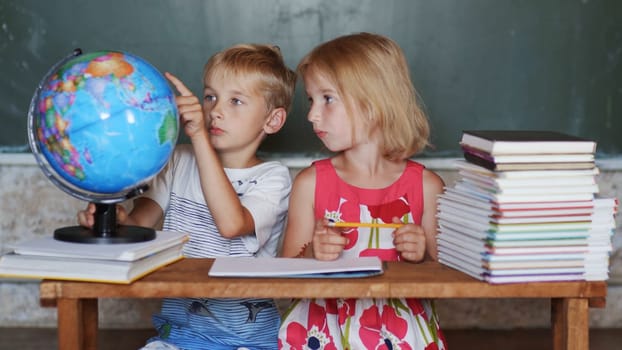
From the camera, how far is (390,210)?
2.77 meters

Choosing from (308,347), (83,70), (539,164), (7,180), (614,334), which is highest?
(83,70)

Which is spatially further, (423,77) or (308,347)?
(423,77)

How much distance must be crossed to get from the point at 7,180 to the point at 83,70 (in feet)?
6.24

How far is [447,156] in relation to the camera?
3.77m

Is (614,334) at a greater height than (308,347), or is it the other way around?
(308,347)

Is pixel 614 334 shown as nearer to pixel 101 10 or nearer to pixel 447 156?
pixel 447 156

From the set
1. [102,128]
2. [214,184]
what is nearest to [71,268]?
[102,128]

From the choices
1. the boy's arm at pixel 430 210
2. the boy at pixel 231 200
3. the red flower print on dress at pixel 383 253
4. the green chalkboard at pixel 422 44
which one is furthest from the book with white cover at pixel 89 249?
the green chalkboard at pixel 422 44

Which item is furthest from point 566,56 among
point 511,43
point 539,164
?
point 539,164

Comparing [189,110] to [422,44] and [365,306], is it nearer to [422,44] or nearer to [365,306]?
[365,306]

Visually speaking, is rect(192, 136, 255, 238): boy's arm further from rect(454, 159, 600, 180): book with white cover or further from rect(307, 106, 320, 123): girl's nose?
rect(454, 159, 600, 180): book with white cover

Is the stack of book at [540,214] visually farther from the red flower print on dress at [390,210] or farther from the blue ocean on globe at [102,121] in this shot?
the blue ocean on globe at [102,121]

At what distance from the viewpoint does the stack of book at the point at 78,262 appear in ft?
6.72

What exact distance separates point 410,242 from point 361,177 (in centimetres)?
42
